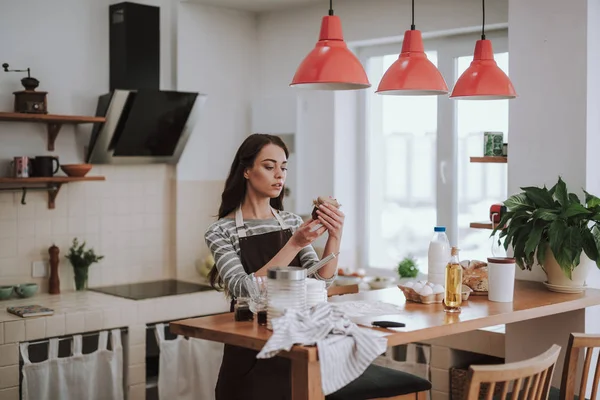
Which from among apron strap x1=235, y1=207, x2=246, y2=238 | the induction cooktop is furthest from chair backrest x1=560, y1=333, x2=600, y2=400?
the induction cooktop

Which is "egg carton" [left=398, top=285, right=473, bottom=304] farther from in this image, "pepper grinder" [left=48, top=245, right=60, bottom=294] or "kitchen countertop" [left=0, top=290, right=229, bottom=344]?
"pepper grinder" [left=48, top=245, right=60, bottom=294]

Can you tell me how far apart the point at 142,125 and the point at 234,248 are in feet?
6.77

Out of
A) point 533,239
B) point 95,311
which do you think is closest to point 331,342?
point 533,239

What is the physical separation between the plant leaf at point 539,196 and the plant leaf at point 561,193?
35 millimetres

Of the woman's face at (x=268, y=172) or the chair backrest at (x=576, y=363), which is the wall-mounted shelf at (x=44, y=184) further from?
the chair backrest at (x=576, y=363)

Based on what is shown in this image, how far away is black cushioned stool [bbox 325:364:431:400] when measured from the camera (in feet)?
8.96

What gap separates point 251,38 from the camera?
231 inches

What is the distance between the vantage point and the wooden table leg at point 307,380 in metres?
2.26

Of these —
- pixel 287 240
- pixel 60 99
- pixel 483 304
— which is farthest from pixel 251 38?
pixel 483 304

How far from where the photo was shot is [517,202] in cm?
351

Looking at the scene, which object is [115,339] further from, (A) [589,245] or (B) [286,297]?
(A) [589,245]

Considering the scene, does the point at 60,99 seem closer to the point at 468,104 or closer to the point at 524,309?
the point at 468,104

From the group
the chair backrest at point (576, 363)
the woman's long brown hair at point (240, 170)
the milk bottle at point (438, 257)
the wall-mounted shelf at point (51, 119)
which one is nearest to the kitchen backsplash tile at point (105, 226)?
the wall-mounted shelf at point (51, 119)

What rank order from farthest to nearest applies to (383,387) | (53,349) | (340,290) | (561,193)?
(53,349)
(340,290)
(561,193)
(383,387)
